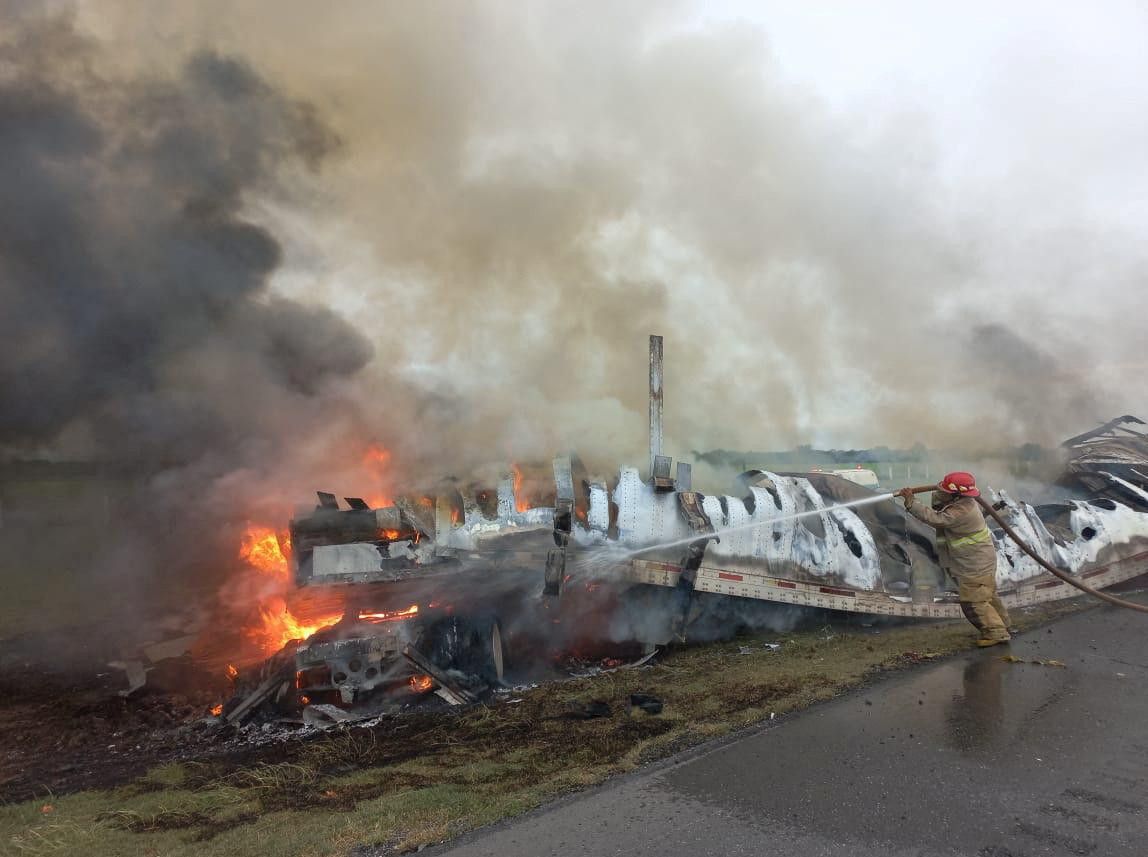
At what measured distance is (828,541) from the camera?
22.1ft

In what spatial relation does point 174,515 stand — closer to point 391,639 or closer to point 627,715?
point 391,639

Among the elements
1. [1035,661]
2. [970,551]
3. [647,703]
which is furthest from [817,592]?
[647,703]

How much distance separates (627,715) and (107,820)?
3.10 m

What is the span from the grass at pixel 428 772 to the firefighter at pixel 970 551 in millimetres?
281

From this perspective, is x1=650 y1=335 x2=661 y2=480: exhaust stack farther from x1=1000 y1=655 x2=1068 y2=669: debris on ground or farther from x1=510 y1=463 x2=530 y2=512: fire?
x1=1000 y1=655 x2=1068 y2=669: debris on ground

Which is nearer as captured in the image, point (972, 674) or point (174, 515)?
point (972, 674)

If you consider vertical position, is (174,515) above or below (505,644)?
above

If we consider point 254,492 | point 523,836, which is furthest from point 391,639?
point 254,492

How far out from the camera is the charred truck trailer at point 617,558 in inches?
228

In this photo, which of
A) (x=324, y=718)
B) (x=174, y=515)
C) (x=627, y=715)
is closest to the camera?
(x=627, y=715)

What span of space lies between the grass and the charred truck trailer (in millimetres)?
856

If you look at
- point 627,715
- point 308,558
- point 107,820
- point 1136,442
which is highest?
point 1136,442

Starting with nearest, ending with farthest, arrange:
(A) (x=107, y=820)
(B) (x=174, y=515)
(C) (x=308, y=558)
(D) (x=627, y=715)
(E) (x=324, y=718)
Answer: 1. (A) (x=107, y=820)
2. (D) (x=627, y=715)
3. (E) (x=324, y=718)
4. (C) (x=308, y=558)
5. (B) (x=174, y=515)

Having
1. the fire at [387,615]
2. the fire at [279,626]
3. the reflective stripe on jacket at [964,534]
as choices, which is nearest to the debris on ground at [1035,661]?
the reflective stripe on jacket at [964,534]
